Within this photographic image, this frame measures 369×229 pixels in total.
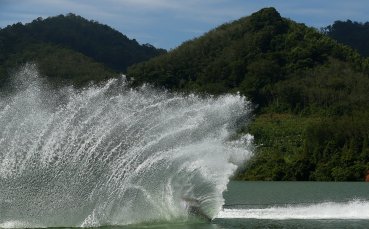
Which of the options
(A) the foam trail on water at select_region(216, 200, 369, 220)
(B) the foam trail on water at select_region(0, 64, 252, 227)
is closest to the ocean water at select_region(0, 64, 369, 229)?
(B) the foam trail on water at select_region(0, 64, 252, 227)

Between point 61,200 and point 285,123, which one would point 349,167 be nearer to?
point 285,123

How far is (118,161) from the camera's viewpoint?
3478 cm

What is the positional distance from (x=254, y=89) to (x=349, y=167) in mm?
74427

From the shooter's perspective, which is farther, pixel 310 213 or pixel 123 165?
pixel 310 213

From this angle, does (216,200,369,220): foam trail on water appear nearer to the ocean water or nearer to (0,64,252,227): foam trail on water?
the ocean water

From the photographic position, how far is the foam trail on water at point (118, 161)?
3456 centimetres

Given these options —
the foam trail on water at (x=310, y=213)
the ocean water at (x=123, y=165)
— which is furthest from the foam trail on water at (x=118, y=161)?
the foam trail on water at (x=310, y=213)

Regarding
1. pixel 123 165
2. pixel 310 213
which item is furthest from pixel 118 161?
pixel 310 213

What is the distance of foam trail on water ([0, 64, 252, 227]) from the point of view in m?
34.6

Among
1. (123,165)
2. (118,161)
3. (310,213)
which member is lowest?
(310,213)

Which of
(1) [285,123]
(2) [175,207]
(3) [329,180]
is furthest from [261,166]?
(2) [175,207]

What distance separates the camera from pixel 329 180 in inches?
4938

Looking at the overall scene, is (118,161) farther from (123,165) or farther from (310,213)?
(310,213)

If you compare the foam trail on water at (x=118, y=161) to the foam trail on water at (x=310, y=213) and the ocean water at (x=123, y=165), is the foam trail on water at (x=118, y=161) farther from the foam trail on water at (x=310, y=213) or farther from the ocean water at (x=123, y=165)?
the foam trail on water at (x=310, y=213)
